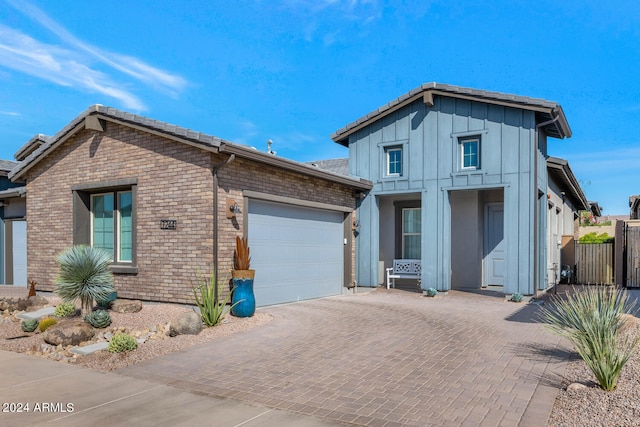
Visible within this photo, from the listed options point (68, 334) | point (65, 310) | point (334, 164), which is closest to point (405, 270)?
point (334, 164)

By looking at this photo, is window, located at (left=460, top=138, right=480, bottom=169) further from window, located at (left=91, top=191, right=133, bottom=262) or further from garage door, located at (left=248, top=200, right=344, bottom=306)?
window, located at (left=91, top=191, right=133, bottom=262)

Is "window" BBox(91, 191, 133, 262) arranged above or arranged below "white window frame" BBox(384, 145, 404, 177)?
below

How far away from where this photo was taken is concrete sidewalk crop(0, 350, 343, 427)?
449cm

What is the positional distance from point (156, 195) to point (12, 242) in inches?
369

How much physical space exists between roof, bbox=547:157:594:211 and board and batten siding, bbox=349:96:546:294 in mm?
778

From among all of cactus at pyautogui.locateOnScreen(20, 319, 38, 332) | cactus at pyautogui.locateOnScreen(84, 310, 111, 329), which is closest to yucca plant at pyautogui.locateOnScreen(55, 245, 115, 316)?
cactus at pyautogui.locateOnScreen(20, 319, 38, 332)

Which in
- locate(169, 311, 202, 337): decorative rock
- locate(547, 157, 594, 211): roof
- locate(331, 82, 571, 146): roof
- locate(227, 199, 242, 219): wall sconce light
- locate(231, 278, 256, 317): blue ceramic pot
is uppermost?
locate(331, 82, 571, 146): roof

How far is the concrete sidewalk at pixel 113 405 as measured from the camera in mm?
4488

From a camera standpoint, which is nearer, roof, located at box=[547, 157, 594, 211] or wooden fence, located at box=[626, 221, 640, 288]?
roof, located at box=[547, 157, 594, 211]

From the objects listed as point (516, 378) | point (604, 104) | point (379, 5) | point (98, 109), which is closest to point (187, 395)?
point (516, 378)

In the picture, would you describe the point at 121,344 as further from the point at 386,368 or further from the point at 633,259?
the point at 633,259

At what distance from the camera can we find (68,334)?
25.1 feet

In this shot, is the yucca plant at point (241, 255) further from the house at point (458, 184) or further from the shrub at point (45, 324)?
the house at point (458, 184)

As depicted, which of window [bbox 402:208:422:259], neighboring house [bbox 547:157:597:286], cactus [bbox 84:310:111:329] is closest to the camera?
cactus [bbox 84:310:111:329]
